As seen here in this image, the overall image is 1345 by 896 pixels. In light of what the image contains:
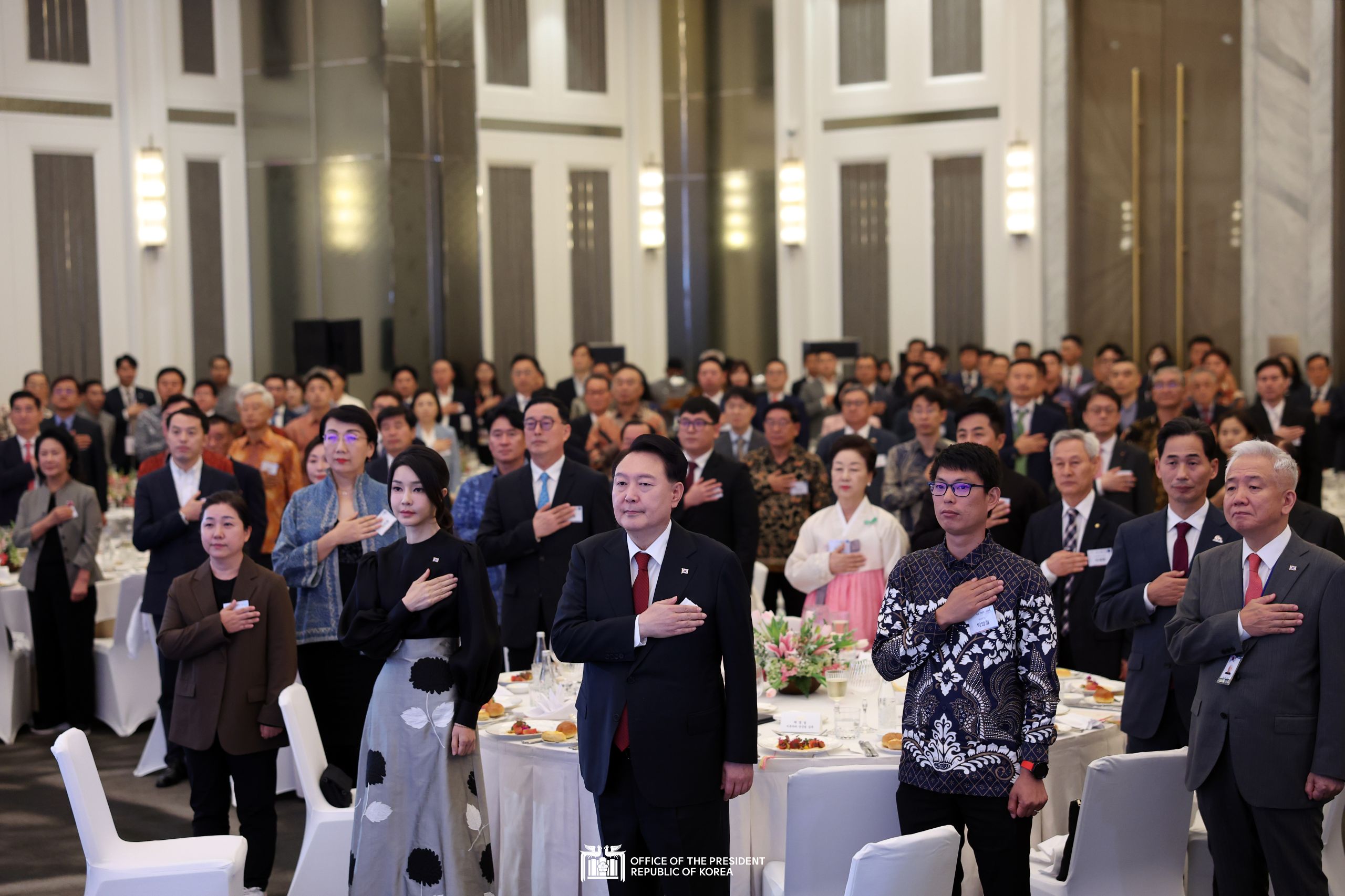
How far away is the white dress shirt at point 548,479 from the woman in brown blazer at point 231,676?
1.24 m

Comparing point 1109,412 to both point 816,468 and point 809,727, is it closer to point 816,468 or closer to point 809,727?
point 816,468

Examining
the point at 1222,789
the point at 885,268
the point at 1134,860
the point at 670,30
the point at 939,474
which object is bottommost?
the point at 1134,860

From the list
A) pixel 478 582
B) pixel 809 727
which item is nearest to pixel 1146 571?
pixel 809 727

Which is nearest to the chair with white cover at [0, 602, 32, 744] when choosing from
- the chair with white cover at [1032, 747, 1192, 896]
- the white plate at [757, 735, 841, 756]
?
the white plate at [757, 735, 841, 756]

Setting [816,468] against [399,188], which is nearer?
[816,468]

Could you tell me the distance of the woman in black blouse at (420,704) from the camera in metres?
3.95

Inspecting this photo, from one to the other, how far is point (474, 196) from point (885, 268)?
169 inches

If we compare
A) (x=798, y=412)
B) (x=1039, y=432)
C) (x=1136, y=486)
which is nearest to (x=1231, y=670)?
(x=1136, y=486)

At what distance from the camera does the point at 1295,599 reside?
11.5 ft

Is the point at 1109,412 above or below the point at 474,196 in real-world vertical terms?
below

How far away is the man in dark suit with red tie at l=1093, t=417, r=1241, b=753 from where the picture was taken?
13.8 ft

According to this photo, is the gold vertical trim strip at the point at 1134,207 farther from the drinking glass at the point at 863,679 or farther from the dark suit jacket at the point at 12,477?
the dark suit jacket at the point at 12,477

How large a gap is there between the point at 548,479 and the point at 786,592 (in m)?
2.14

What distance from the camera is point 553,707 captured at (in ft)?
15.3
